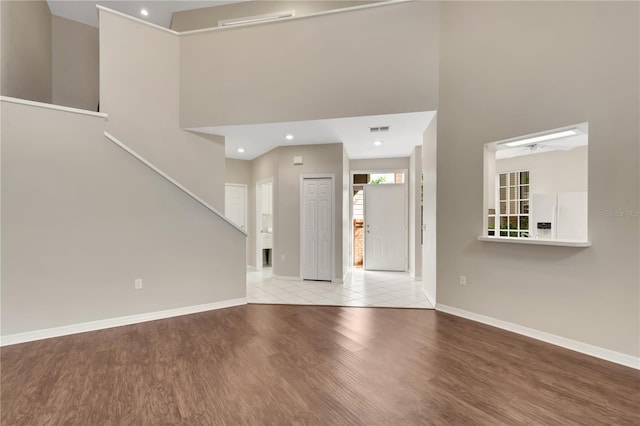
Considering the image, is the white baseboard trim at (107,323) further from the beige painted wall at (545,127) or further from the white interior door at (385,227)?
the white interior door at (385,227)

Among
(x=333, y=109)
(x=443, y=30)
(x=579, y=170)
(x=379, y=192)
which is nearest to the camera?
(x=443, y=30)

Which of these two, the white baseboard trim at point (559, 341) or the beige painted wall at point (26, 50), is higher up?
the beige painted wall at point (26, 50)

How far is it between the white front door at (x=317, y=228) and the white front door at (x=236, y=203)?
2.03m

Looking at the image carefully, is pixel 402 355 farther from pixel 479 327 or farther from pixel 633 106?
pixel 633 106

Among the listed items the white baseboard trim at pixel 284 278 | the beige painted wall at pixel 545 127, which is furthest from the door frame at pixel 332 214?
the beige painted wall at pixel 545 127

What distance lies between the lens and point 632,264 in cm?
230

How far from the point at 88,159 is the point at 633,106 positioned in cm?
527

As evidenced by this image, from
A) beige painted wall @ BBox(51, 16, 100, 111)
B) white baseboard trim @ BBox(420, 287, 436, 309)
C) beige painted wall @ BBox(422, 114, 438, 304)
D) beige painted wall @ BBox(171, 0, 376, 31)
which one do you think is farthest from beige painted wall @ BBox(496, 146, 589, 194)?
beige painted wall @ BBox(51, 16, 100, 111)

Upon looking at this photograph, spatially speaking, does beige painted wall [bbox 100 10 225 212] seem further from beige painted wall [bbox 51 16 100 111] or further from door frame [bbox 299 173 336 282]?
beige painted wall [bbox 51 16 100 111]

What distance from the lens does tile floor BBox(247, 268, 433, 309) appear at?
3.99m

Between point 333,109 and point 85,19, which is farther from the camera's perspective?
point 85,19

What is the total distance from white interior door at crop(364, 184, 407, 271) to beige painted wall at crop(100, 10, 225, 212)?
366 centimetres

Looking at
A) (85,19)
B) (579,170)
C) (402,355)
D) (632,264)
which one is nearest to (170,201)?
(402,355)

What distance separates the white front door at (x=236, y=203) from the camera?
6.69m
